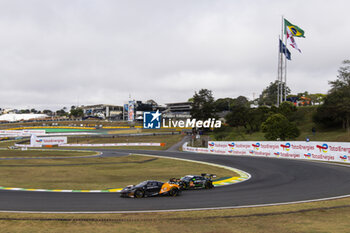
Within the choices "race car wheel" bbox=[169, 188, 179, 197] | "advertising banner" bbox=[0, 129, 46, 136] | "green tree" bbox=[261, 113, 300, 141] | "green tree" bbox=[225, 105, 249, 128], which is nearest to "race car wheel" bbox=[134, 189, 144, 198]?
"race car wheel" bbox=[169, 188, 179, 197]

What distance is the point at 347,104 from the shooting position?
77188 millimetres

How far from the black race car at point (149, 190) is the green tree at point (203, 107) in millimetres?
87499

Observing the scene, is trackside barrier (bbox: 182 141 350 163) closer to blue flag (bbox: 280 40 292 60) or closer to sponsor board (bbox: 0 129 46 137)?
blue flag (bbox: 280 40 292 60)

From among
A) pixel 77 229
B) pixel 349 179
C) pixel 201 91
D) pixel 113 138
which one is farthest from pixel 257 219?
pixel 201 91

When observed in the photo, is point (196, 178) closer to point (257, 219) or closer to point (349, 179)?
point (257, 219)

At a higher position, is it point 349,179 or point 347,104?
point 347,104

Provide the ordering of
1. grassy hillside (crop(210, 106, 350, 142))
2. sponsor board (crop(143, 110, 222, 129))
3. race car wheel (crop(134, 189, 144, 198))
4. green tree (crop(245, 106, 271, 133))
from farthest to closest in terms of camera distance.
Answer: sponsor board (crop(143, 110, 222, 129))
green tree (crop(245, 106, 271, 133))
grassy hillside (crop(210, 106, 350, 142))
race car wheel (crop(134, 189, 144, 198))

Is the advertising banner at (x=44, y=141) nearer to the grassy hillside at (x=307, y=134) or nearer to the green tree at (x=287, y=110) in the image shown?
the grassy hillside at (x=307, y=134)

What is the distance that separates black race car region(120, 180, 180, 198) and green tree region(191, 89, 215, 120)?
87.5 m

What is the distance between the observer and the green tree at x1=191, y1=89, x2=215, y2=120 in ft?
354

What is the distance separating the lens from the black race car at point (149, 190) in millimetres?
19766

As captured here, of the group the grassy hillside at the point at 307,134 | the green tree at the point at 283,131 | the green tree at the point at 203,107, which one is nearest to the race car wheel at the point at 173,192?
the green tree at the point at 283,131

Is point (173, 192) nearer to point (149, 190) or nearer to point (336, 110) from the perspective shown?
point (149, 190)

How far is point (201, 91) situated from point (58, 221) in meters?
107
